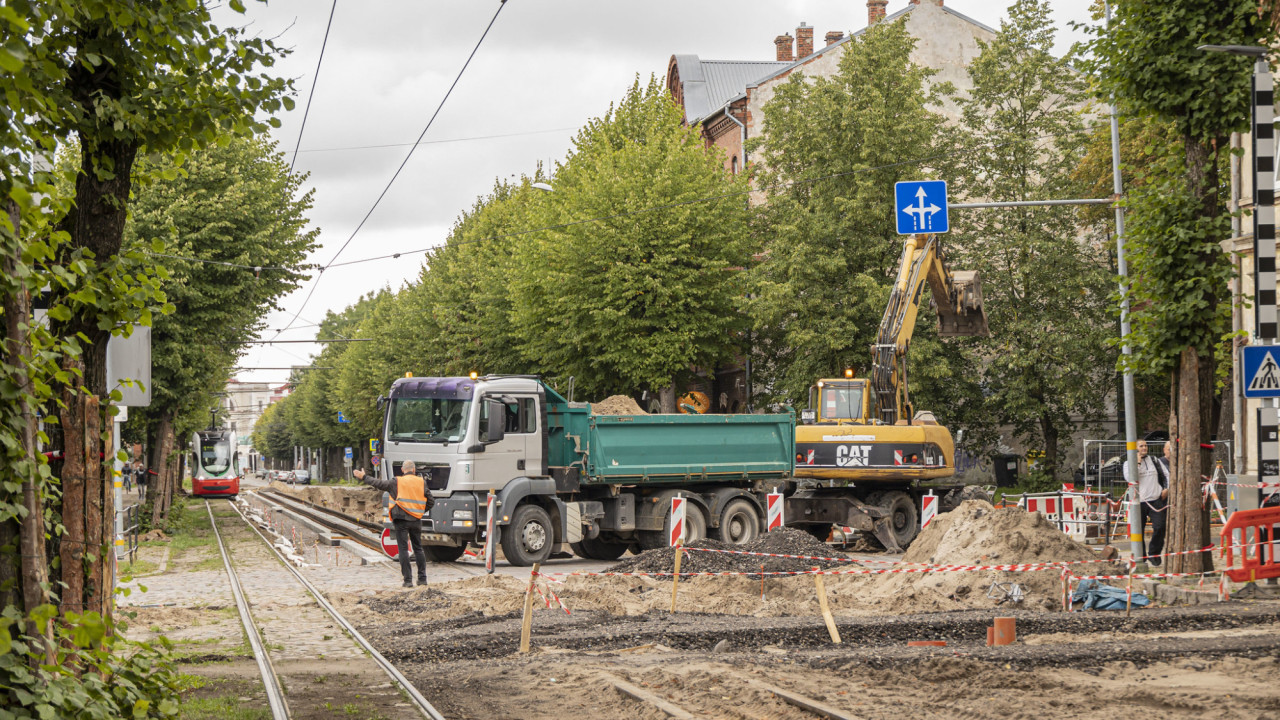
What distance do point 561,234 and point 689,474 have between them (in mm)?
14693

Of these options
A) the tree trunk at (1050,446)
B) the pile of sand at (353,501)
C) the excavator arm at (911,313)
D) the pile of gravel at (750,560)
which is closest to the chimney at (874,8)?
the tree trunk at (1050,446)

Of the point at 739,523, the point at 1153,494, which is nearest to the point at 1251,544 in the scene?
the point at 1153,494

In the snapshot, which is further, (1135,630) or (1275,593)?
(1275,593)

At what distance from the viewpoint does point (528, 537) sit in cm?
1966

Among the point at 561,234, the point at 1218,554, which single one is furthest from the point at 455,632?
the point at 561,234

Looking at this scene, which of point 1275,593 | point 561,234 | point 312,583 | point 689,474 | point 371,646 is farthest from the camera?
point 561,234

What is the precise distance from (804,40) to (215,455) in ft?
111

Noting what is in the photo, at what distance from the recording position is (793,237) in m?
35.4

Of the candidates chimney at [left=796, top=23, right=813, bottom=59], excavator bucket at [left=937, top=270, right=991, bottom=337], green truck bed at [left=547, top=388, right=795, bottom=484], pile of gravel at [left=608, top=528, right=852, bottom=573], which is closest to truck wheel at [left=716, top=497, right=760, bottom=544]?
green truck bed at [left=547, top=388, right=795, bottom=484]

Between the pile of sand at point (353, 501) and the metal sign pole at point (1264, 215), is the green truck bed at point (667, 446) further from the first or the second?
the pile of sand at point (353, 501)

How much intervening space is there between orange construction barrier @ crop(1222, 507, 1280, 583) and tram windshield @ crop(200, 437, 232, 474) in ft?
166

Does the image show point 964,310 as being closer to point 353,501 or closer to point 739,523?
point 739,523

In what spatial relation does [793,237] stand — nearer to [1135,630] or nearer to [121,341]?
[1135,630]

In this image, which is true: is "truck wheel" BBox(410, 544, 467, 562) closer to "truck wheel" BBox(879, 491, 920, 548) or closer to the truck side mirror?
the truck side mirror
